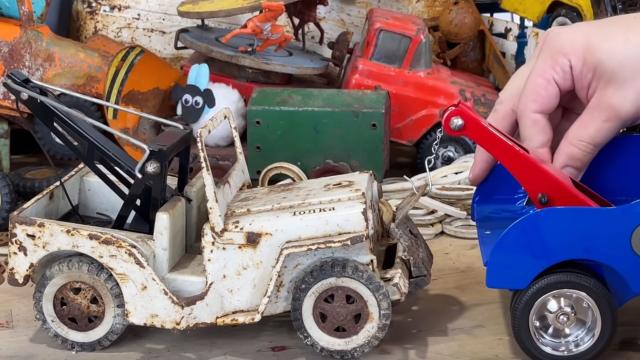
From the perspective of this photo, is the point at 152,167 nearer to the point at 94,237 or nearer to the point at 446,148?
the point at 94,237

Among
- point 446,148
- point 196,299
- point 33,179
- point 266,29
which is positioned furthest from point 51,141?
point 446,148

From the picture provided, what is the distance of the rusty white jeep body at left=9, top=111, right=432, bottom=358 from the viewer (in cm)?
165

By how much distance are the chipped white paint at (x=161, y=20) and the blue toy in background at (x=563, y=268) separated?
60.0 inches

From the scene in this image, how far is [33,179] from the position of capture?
8.08 ft

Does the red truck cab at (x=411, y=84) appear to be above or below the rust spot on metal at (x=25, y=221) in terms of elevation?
above

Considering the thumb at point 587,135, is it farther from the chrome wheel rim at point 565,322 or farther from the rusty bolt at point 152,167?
the rusty bolt at point 152,167

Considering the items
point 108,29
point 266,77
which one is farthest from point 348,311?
point 108,29

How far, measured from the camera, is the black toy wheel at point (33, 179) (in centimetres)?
242

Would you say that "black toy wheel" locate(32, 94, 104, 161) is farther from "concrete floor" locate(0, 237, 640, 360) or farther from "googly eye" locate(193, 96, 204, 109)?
"concrete floor" locate(0, 237, 640, 360)

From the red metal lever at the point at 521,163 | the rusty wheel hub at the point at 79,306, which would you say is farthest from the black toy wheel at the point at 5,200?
the red metal lever at the point at 521,163

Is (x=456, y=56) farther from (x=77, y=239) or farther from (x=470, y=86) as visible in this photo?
(x=77, y=239)

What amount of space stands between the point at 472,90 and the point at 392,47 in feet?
0.92

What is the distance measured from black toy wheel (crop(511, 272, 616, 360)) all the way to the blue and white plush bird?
46.2 inches

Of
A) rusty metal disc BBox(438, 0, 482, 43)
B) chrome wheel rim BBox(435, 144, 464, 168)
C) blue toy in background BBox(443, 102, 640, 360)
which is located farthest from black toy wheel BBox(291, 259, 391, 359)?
rusty metal disc BBox(438, 0, 482, 43)
